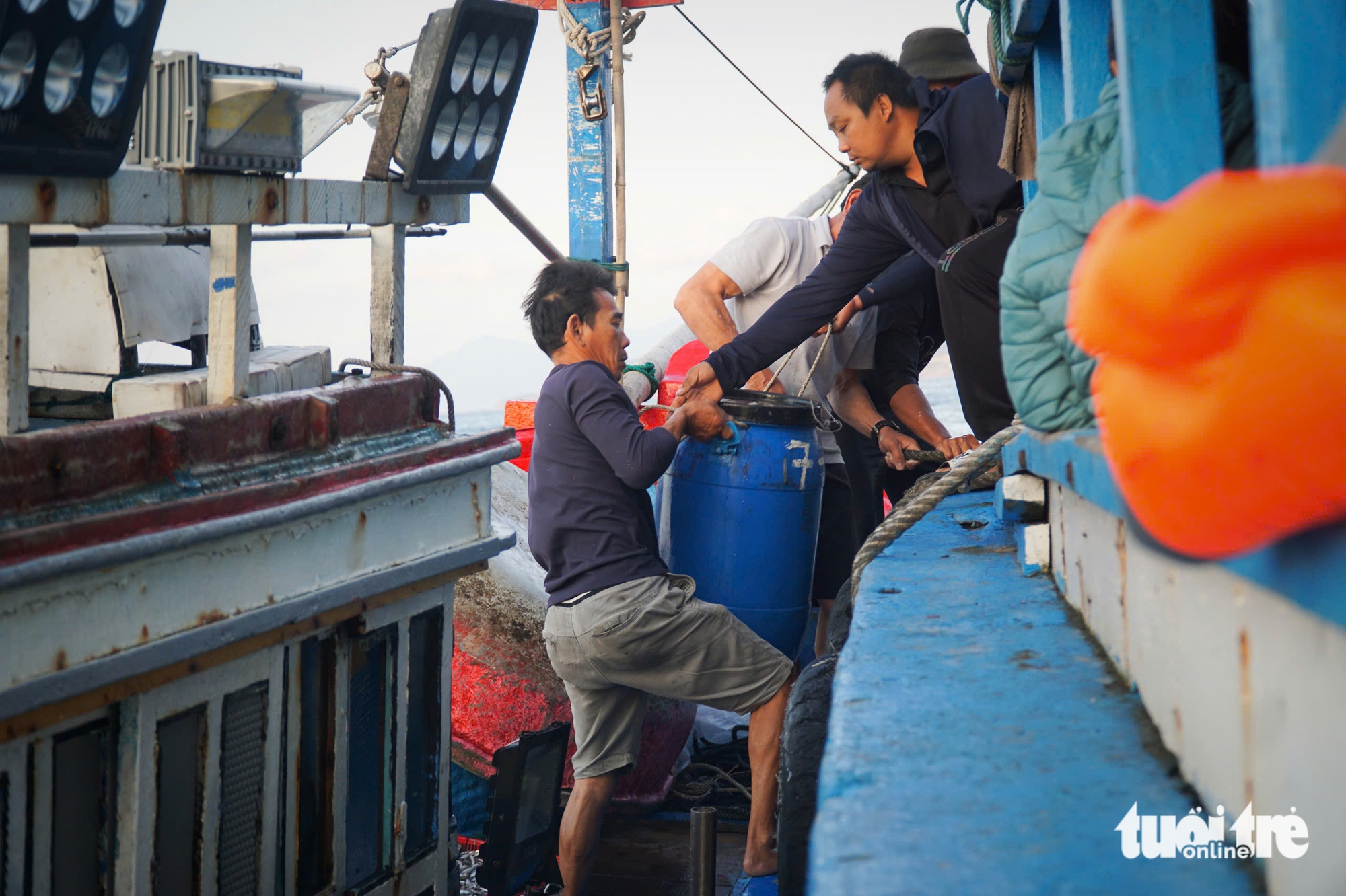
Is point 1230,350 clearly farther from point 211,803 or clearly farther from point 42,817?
point 211,803

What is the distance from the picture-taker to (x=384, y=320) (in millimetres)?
3246

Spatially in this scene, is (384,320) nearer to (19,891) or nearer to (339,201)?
(339,201)

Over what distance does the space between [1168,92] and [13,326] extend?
204 centimetres

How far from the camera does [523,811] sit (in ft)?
10.5

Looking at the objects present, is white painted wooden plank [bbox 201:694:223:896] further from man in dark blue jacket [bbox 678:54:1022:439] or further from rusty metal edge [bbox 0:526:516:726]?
man in dark blue jacket [bbox 678:54:1022:439]

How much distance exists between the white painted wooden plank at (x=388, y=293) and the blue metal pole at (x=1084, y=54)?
2026 mm

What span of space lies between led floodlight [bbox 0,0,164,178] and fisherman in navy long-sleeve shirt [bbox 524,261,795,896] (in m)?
1.39

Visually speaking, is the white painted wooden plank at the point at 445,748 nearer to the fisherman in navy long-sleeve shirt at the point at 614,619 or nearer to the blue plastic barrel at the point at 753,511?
the fisherman in navy long-sleeve shirt at the point at 614,619

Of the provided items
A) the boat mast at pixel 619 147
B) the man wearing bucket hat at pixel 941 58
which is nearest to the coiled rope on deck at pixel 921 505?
the man wearing bucket hat at pixel 941 58

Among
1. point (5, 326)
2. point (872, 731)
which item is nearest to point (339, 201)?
point (5, 326)

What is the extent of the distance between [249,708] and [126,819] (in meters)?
0.34

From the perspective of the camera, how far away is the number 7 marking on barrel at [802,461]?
350 centimetres

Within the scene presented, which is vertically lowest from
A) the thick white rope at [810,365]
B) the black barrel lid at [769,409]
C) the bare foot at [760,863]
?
the bare foot at [760,863]

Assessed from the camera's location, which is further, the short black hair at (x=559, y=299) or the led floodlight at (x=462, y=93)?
the short black hair at (x=559, y=299)
